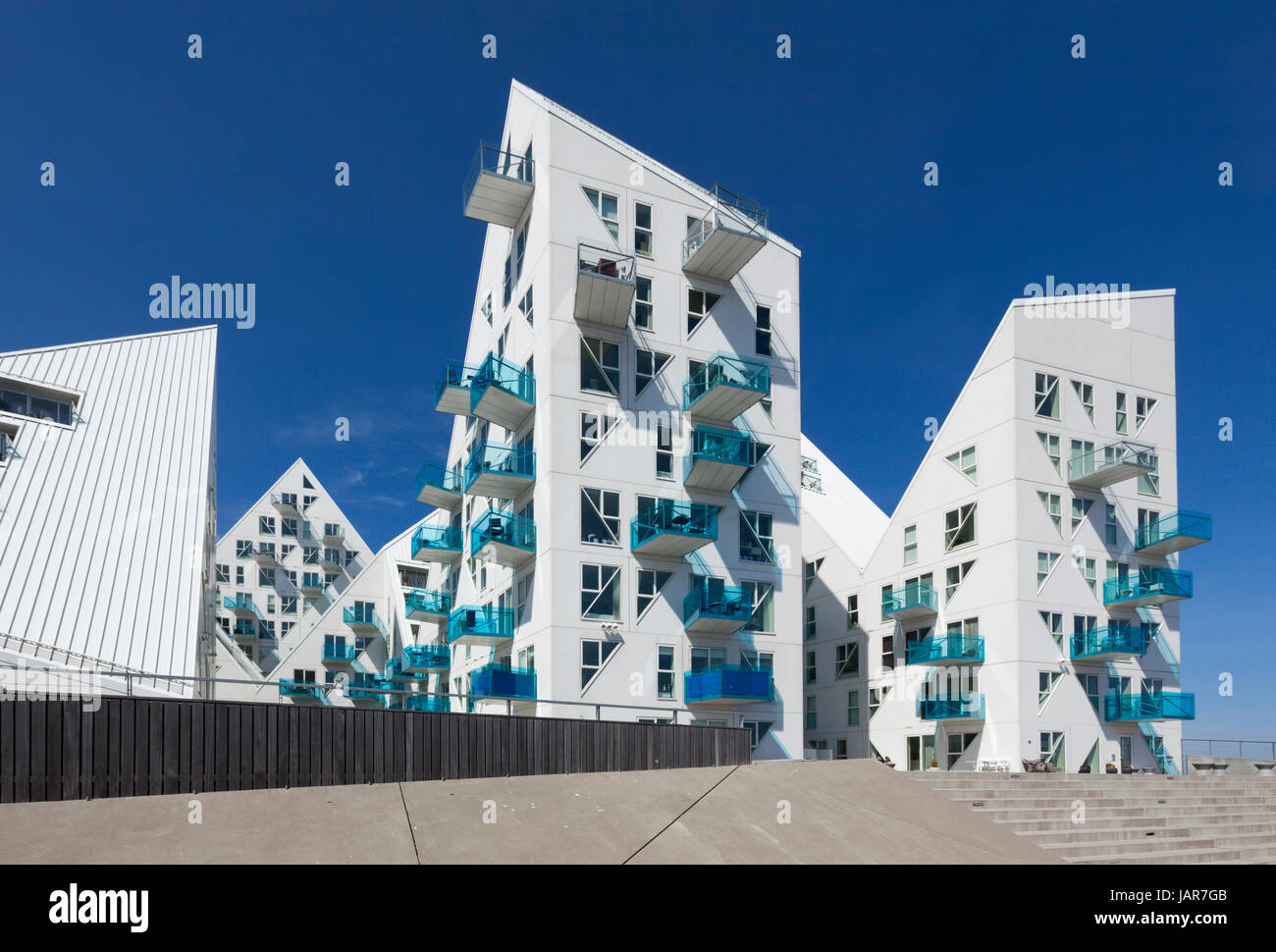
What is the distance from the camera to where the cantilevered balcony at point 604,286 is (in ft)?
100

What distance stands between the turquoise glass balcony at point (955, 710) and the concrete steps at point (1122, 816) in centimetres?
1077

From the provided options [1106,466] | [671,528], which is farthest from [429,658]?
[1106,466]

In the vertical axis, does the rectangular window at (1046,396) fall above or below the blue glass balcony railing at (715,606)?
above

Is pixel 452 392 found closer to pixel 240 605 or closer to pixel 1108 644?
pixel 1108 644

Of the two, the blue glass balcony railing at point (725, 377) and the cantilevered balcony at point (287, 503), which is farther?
the cantilevered balcony at point (287, 503)

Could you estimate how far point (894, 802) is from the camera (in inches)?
734

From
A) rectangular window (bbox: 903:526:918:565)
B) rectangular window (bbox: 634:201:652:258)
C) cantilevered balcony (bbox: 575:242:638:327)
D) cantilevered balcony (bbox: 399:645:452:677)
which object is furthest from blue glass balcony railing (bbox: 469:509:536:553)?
rectangular window (bbox: 903:526:918:565)

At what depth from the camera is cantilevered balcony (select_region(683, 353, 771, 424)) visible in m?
31.9

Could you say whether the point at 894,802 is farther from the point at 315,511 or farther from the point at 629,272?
the point at 315,511

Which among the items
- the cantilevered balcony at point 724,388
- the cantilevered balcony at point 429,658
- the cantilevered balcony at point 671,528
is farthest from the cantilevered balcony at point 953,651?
the cantilevered balcony at point 429,658

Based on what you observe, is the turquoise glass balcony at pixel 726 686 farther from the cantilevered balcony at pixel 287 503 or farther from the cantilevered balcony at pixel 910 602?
the cantilevered balcony at pixel 287 503
